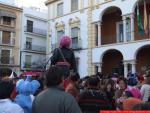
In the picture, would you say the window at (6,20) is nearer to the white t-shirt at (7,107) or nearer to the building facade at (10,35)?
the building facade at (10,35)

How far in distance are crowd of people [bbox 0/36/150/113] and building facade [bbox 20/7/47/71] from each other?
33.6 metres

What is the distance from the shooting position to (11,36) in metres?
41.1

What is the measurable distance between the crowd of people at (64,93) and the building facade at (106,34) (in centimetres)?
1676

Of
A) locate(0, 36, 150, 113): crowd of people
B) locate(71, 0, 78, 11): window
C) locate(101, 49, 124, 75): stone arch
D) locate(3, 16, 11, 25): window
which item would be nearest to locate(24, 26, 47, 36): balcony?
locate(3, 16, 11, 25): window

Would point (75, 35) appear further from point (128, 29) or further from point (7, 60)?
point (7, 60)

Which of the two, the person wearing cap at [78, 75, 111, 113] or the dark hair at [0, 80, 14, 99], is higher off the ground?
the dark hair at [0, 80, 14, 99]

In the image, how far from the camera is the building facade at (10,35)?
131ft

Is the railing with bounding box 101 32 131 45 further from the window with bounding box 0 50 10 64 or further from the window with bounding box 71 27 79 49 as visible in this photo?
the window with bounding box 0 50 10 64

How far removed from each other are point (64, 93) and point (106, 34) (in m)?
25.9

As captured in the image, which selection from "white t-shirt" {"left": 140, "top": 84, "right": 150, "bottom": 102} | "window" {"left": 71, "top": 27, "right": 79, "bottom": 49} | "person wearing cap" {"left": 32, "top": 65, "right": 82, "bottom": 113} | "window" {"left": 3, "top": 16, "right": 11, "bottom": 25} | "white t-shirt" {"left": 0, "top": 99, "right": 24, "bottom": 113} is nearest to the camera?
"person wearing cap" {"left": 32, "top": 65, "right": 82, "bottom": 113}

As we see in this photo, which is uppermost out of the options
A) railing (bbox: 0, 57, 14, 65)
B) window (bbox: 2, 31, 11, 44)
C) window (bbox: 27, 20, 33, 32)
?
window (bbox: 27, 20, 33, 32)

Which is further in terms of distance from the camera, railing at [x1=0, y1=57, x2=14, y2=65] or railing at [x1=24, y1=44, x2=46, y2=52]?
railing at [x1=24, y1=44, x2=46, y2=52]

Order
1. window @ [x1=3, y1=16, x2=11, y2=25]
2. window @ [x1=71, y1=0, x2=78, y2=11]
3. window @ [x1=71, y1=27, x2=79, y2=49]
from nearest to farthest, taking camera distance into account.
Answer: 1. window @ [x1=71, y1=27, x2=79, y2=49]
2. window @ [x1=71, y1=0, x2=78, y2=11]
3. window @ [x1=3, y1=16, x2=11, y2=25]

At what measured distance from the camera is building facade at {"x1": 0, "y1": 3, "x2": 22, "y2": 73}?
4003 cm
